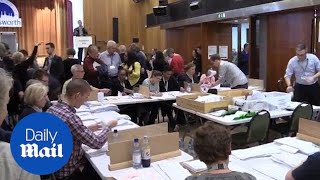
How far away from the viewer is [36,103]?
10.7 feet

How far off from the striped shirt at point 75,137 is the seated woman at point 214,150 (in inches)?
44.0

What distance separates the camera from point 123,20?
15.6m

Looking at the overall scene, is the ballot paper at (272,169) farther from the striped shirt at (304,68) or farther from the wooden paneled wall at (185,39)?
the wooden paneled wall at (185,39)

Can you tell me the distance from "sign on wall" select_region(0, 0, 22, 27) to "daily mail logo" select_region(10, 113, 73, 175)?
12319 millimetres

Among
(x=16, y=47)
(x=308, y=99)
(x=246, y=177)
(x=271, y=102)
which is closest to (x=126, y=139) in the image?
(x=246, y=177)

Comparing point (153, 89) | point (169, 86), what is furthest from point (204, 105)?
point (169, 86)

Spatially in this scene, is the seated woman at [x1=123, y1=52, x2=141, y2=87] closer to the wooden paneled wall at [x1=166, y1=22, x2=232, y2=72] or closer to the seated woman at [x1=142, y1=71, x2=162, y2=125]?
the seated woman at [x1=142, y1=71, x2=162, y2=125]

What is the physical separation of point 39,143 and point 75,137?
1.59 meters

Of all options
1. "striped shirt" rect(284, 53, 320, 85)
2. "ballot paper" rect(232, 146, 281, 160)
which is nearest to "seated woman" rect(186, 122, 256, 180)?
"ballot paper" rect(232, 146, 281, 160)

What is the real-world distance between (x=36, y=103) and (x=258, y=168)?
1.97m

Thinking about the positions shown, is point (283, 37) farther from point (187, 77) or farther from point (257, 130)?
point (257, 130)

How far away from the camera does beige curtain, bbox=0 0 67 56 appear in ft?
50.1

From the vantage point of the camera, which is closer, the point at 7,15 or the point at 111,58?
A: the point at 111,58

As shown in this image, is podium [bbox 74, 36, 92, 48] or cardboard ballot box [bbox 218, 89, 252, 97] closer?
cardboard ballot box [bbox 218, 89, 252, 97]
